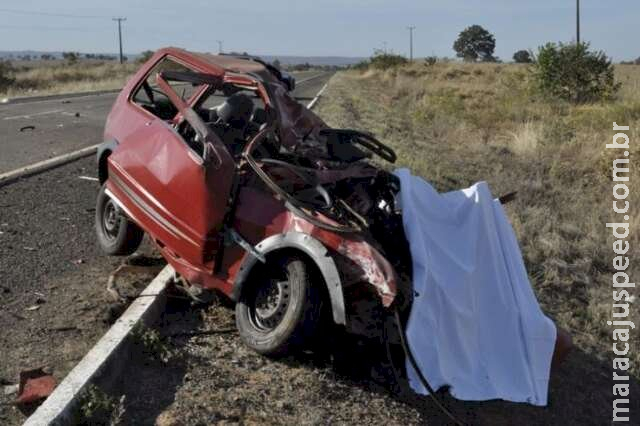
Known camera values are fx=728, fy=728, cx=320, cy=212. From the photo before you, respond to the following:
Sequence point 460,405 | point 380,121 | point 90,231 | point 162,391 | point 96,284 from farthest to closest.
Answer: point 380,121, point 90,231, point 96,284, point 460,405, point 162,391

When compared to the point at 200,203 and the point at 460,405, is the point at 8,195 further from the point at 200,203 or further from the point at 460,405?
the point at 460,405

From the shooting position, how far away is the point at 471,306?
4465mm

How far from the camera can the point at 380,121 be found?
2009cm

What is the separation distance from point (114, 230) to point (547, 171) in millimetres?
9121

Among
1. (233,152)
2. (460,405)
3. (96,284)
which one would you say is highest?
(233,152)

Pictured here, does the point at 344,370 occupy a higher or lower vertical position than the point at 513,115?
lower

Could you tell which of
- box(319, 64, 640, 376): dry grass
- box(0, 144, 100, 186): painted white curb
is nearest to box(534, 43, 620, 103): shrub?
box(319, 64, 640, 376): dry grass

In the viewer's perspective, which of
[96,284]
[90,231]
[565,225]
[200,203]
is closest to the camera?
[200,203]

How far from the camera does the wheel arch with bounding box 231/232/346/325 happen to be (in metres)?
4.10

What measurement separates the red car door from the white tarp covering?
123 centimetres

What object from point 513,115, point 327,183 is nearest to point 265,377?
point 327,183

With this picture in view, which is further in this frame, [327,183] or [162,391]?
[327,183]

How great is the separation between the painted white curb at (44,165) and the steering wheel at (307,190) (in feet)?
18.1

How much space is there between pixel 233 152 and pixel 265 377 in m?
1.84
